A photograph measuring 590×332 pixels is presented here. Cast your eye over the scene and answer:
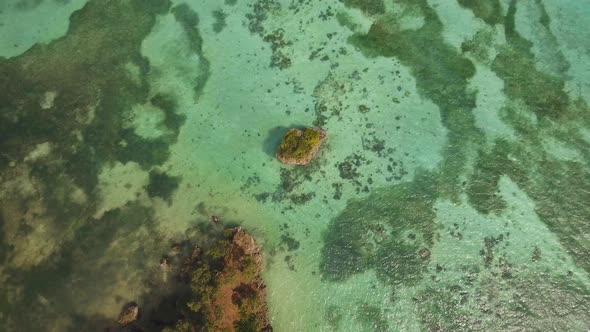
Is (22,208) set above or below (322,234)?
above

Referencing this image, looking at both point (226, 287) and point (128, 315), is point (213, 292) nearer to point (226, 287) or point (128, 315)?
point (226, 287)

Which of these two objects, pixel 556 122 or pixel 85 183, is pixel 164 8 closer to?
pixel 85 183

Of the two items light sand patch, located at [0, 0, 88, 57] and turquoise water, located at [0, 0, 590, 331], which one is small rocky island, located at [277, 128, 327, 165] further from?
light sand patch, located at [0, 0, 88, 57]

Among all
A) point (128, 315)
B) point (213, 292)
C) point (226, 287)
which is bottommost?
point (128, 315)

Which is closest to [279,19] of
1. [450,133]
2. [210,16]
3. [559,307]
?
[210,16]

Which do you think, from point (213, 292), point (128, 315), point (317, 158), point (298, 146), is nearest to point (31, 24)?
point (298, 146)

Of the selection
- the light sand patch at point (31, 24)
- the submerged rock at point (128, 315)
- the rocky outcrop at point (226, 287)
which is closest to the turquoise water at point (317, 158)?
the light sand patch at point (31, 24)
